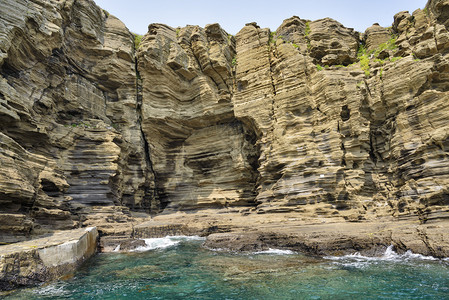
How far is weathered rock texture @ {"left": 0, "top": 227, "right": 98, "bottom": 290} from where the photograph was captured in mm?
8240

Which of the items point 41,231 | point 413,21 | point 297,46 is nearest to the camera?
point 41,231

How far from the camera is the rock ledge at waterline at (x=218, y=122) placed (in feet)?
59.5

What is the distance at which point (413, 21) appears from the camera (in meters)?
24.5

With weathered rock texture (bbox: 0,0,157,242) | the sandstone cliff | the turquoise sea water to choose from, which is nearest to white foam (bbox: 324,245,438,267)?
the turquoise sea water

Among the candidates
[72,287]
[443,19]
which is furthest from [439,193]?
[72,287]

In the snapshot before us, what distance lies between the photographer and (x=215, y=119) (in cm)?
3103

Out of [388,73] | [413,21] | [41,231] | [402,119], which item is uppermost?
[413,21]

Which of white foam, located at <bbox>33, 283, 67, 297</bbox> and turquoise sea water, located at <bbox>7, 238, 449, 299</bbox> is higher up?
white foam, located at <bbox>33, 283, 67, 297</bbox>

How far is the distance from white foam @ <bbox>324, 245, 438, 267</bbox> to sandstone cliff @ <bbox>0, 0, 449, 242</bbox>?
4.86m

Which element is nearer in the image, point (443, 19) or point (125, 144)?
point (443, 19)

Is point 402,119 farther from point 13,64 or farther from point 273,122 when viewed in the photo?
point 13,64

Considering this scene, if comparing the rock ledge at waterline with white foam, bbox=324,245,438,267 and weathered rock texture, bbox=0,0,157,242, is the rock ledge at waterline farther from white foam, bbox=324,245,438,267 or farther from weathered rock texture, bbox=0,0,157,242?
white foam, bbox=324,245,438,267

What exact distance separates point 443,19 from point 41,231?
33447 millimetres

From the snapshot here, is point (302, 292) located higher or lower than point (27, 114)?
lower
